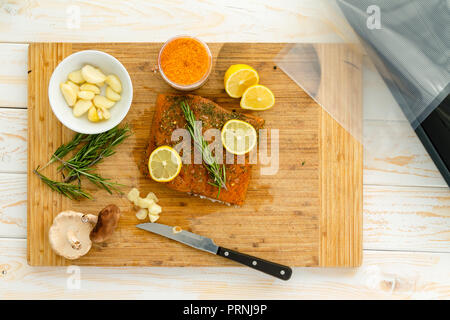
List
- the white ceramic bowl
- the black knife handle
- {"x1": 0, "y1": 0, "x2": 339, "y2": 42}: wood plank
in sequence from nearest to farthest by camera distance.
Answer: the white ceramic bowl, the black knife handle, {"x1": 0, "y1": 0, "x2": 339, "y2": 42}: wood plank

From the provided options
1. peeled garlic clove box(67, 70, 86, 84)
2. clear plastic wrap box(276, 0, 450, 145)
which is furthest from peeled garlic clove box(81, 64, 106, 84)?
clear plastic wrap box(276, 0, 450, 145)

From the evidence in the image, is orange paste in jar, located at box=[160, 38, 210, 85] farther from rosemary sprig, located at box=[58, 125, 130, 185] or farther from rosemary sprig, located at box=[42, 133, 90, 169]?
rosemary sprig, located at box=[42, 133, 90, 169]

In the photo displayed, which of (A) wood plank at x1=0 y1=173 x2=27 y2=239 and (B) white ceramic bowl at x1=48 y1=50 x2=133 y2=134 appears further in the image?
(A) wood plank at x1=0 y1=173 x2=27 y2=239

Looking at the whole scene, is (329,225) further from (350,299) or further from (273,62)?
(273,62)

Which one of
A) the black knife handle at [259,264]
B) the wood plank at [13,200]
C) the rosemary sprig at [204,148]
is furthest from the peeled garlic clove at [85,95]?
the black knife handle at [259,264]

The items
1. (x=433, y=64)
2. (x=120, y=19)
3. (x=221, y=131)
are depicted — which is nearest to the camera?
(x=433, y=64)

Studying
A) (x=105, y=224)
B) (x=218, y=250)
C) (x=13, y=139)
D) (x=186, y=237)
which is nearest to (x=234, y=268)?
(x=218, y=250)

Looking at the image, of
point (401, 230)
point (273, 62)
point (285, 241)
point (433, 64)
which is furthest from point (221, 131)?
point (401, 230)
